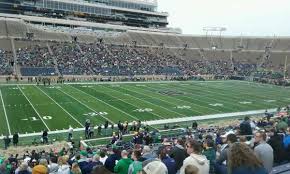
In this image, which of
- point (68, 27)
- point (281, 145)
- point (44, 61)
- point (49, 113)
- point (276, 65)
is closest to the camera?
point (281, 145)

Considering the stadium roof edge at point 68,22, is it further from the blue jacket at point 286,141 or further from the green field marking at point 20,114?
the blue jacket at point 286,141

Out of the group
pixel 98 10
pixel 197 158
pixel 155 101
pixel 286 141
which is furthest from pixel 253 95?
pixel 98 10

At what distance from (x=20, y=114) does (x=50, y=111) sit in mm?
2334

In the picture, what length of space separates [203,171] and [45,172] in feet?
7.74

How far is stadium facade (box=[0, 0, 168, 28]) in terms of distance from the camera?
74.8 m

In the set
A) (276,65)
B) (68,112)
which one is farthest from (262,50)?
(68,112)

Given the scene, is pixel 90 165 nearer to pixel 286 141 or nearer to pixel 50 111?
pixel 286 141

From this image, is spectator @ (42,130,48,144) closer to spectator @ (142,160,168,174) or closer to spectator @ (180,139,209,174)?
spectator @ (142,160,168,174)

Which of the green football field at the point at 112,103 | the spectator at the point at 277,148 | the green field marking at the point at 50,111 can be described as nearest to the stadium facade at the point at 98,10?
the green football field at the point at 112,103

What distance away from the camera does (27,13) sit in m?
74.9

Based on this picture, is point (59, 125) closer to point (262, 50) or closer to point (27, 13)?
point (27, 13)

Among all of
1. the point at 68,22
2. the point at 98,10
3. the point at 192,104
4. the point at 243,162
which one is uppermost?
the point at 98,10

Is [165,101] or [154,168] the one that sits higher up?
[154,168]

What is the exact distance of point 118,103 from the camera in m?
33.2
